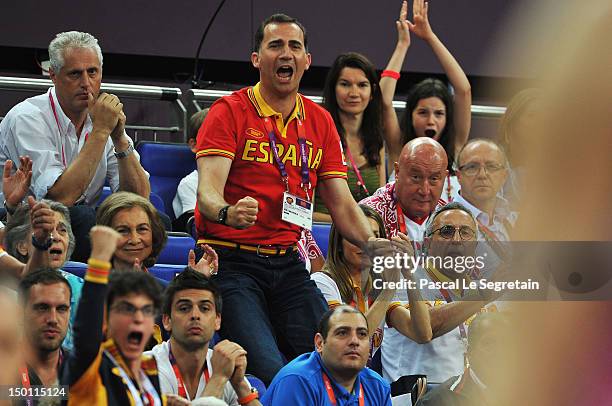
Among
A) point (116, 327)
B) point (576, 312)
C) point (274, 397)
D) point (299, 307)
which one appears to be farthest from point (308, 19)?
point (576, 312)

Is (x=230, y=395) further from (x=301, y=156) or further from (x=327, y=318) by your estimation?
(x=301, y=156)

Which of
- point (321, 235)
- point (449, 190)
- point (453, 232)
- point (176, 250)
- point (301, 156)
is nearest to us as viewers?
point (453, 232)

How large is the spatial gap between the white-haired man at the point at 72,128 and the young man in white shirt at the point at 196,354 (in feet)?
4.08

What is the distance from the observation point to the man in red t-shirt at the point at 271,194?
3.53 meters

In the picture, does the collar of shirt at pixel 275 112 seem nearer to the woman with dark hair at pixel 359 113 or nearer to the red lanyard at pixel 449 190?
the woman with dark hair at pixel 359 113

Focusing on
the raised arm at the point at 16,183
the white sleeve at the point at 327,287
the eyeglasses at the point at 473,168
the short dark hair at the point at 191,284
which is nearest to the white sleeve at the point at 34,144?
the raised arm at the point at 16,183

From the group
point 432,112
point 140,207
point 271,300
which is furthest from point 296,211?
point 432,112

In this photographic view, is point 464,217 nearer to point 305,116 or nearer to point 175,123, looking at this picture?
point 305,116

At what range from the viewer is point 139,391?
1938mm

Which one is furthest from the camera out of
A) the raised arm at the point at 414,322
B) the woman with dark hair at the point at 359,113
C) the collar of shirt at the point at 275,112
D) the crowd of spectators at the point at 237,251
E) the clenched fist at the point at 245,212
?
the woman with dark hair at the point at 359,113

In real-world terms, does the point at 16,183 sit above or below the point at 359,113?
below

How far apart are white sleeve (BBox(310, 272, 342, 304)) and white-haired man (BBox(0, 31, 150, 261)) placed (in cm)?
88

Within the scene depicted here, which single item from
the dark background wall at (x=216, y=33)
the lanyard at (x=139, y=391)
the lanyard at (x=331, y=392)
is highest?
the dark background wall at (x=216, y=33)

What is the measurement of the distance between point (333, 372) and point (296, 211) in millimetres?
742
